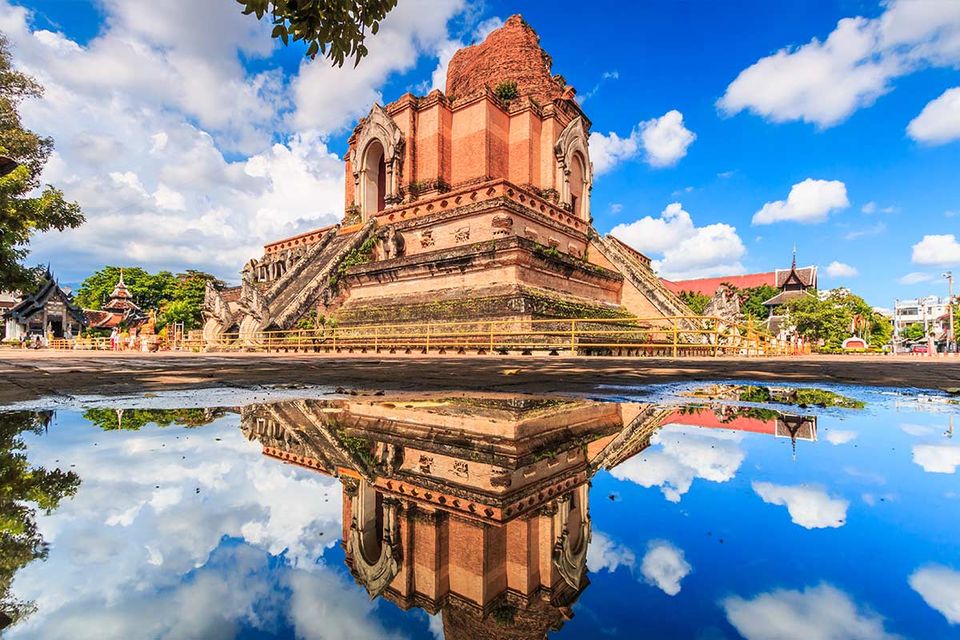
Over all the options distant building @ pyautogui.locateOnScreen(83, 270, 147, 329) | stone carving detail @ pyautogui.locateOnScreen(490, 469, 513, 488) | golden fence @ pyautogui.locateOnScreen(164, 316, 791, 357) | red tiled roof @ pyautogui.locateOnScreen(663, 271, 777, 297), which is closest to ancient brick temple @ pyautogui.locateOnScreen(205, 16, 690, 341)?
golden fence @ pyautogui.locateOnScreen(164, 316, 791, 357)

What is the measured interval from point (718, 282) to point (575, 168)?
47.4 metres

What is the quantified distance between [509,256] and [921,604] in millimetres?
14317

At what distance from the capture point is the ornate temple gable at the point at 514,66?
76.1 ft

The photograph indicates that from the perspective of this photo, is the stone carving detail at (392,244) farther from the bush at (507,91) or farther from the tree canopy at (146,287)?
the tree canopy at (146,287)

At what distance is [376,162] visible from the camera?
2439cm

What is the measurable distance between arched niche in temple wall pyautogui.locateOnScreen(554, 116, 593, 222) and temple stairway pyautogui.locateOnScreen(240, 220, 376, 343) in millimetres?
8686

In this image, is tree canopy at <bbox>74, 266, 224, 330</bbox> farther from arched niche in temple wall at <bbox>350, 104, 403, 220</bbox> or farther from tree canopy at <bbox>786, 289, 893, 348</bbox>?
tree canopy at <bbox>786, 289, 893, 348</bbox>

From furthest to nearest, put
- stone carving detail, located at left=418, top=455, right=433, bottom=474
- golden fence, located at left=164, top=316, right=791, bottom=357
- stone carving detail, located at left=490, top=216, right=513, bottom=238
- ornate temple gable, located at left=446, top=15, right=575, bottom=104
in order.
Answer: ornate temple gable, located at left=446, top=15, right=575, bottom=104
stone carving detail, located at left=490, top=216, right=513, bottom=238
golden fence, located at left=164, top=316, right=791, bottom=357
stone carving detail, located at left=418, top=455, right=433, bottom=474

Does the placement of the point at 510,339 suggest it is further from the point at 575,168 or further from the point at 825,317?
the point at 825,317

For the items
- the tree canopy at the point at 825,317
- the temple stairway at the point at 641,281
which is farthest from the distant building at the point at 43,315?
the tree canopy at the point at 825,317

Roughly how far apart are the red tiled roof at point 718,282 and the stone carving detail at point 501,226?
49119 millimetres

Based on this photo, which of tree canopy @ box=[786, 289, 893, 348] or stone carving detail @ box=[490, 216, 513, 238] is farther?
tree canopy @ box=[786, 289, 893, 348]

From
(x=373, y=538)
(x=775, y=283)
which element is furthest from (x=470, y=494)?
(x=775, y=283)

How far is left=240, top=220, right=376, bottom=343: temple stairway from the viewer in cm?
1791
